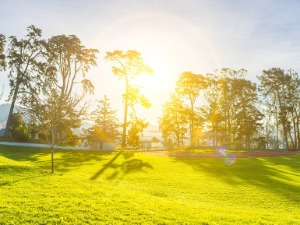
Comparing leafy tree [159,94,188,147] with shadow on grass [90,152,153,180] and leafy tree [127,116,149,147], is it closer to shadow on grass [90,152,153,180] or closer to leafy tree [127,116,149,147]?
leafy tree [127,116,149,147]

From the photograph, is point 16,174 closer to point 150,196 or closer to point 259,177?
point 150,196

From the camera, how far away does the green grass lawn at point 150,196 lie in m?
11.1

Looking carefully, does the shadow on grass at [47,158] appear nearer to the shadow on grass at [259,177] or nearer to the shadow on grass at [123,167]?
the shadow on grass at [123,167]

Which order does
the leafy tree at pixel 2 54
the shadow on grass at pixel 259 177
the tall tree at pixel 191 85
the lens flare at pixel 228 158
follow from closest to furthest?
the shadow on grass at pixel 259 177, the lens flare at pixel 228 158, the leafy tree at pixel 2 54, the tall tree at pixel 191 85

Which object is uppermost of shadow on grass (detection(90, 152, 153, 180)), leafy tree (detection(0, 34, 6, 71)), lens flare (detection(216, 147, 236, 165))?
leafy tree (detection(0, 34, 6, 71))

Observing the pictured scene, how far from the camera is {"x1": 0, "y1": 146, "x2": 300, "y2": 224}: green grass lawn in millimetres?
11078

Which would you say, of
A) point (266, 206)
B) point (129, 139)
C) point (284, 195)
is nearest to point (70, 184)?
point (266, 206)

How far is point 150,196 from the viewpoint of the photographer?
1652cm

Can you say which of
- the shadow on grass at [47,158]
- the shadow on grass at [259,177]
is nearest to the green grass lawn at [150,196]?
the shadow on grass at [259,177]

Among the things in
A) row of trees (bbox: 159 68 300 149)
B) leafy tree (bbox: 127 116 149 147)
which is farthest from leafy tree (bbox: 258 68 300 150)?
leafy tree (bbox: 127 116 149 147)

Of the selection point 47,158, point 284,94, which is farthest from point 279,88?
point 47,158

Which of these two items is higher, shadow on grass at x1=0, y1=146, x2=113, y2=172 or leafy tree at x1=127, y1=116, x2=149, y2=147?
leafy tree at x1=127, y1=116, x2=149, y2=147

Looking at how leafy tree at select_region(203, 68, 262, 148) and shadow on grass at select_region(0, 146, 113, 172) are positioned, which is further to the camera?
leafy tree at select_region(203, 68, 262, 148)

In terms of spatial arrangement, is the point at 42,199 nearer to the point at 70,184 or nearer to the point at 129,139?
the point at 70,184
